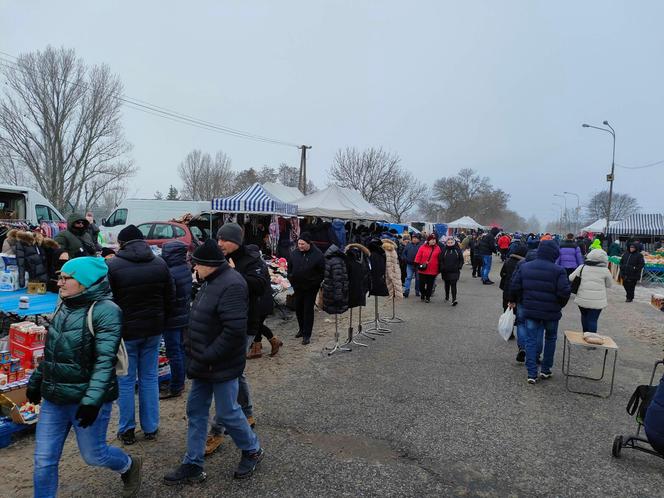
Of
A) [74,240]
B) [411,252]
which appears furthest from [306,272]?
[411,252]

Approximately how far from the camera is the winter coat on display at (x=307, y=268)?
665 cm

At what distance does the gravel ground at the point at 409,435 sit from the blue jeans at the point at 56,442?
0.53m

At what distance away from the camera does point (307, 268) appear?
6.63 m

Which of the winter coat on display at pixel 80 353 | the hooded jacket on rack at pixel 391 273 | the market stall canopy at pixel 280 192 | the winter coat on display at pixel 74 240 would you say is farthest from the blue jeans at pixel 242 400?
the market stall canopy at pixel 280 192

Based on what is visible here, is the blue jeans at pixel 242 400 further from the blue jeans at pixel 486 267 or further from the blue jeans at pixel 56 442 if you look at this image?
the blue jeans at pixel 486 267

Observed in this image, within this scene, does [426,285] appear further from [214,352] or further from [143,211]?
[143,211]

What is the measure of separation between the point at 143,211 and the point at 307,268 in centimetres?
1485

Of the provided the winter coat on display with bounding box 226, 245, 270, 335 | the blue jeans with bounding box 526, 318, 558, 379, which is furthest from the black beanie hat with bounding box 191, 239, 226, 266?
the blue jeans with bounding box 526, 318, 558, 379

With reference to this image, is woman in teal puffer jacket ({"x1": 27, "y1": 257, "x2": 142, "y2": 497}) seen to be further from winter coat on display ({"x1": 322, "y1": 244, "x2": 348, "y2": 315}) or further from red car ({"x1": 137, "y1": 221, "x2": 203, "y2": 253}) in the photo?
red car ({"x1": 137, "y1": 221, "x2": 203, "y2": 253})

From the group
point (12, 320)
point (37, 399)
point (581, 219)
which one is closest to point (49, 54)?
point (12, 320)

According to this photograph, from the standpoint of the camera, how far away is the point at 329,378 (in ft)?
17.9

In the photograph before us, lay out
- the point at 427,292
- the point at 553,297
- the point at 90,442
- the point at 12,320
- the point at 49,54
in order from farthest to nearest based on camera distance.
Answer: the point at 49,54
the point at 427,292
the point at 12,320
the point at 553,297
the point at 90,442

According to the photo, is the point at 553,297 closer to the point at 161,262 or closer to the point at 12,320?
the point at 161,262

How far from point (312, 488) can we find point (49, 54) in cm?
3376
